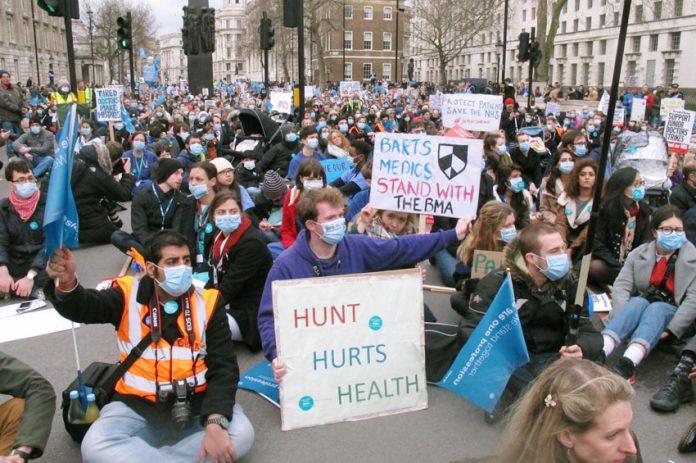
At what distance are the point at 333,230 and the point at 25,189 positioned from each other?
4.18m

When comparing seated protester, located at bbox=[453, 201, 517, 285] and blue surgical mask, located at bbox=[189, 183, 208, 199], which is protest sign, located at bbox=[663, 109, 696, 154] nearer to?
seated protester, located at bbox=[453, 201, 517, 285]

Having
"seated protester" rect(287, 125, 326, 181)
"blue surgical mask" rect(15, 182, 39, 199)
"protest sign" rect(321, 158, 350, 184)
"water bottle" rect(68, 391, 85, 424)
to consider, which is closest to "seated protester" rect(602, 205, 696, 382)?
"water bottle" rect(68, 391, 85, 424)

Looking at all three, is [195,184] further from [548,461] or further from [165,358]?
[548,461]

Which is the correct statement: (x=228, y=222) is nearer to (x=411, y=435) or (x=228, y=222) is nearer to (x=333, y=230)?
(x=333, y=230)

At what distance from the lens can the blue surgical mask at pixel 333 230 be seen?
4109 mm

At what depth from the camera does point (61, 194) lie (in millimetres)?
3303

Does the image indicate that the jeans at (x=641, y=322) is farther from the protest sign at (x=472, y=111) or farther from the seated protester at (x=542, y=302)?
the protest sign at (x=472, y=111)

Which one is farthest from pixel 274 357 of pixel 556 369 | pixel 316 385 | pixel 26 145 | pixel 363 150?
pixel 26 145

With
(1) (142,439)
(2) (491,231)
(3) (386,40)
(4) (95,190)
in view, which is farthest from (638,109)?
(3) (386,40)

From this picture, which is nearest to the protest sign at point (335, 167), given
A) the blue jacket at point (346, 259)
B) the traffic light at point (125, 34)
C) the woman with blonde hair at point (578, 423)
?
the blue jacket at point (346, 259)

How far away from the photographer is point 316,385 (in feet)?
12.3

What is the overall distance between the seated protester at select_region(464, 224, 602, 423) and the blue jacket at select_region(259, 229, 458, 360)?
0.49m

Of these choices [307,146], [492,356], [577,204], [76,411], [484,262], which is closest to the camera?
[76,411]

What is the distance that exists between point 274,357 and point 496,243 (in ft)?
8.40
